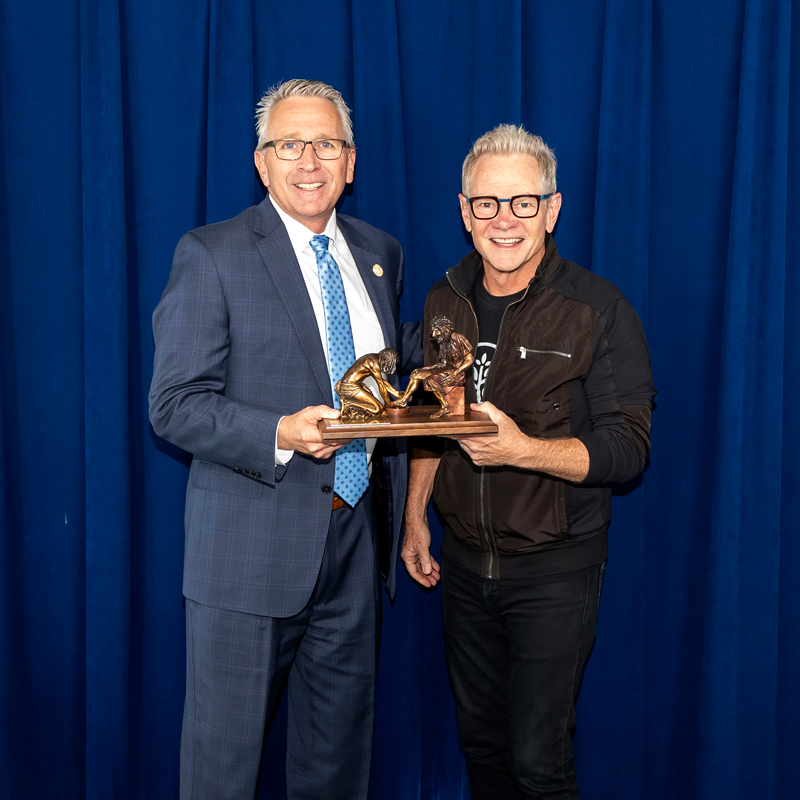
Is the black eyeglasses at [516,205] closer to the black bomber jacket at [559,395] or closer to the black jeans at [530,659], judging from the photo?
the black bomber jacket at [559,395]

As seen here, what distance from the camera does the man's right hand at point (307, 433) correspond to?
1.66 meters

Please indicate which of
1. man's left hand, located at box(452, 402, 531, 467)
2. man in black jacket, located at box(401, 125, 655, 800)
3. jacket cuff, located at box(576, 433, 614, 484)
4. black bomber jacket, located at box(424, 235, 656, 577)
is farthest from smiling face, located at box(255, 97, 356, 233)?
jacket cuff, located at box(576, 433, 614, 484)

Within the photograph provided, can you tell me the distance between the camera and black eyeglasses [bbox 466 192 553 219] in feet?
6.29

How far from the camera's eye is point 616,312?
191 centimetres

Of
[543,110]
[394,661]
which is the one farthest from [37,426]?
[543,110]

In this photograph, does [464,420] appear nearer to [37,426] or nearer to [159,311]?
[159,311]

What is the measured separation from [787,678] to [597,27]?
81.4 inches

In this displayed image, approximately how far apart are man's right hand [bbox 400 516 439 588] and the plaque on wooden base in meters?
0.59

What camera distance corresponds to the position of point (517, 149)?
1.92 metres

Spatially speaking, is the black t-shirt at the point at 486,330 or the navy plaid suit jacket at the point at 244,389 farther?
the black t-shirt at the point at 486,330

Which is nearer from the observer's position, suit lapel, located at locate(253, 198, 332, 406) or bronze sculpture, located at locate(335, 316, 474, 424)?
bronze sculpture, located at locate(335, 316, 474, 424)

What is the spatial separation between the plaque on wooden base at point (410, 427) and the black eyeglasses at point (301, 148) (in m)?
0.70

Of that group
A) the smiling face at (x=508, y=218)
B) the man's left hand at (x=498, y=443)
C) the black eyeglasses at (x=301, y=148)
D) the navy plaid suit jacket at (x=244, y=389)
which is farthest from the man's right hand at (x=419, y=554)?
the black eyeglasses at (x=301, y=148)

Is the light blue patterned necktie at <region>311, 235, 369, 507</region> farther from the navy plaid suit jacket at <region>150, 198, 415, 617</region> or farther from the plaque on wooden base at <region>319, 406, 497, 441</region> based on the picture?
the plaque on wooden base at <region>319, 406, 497, 441</region>
